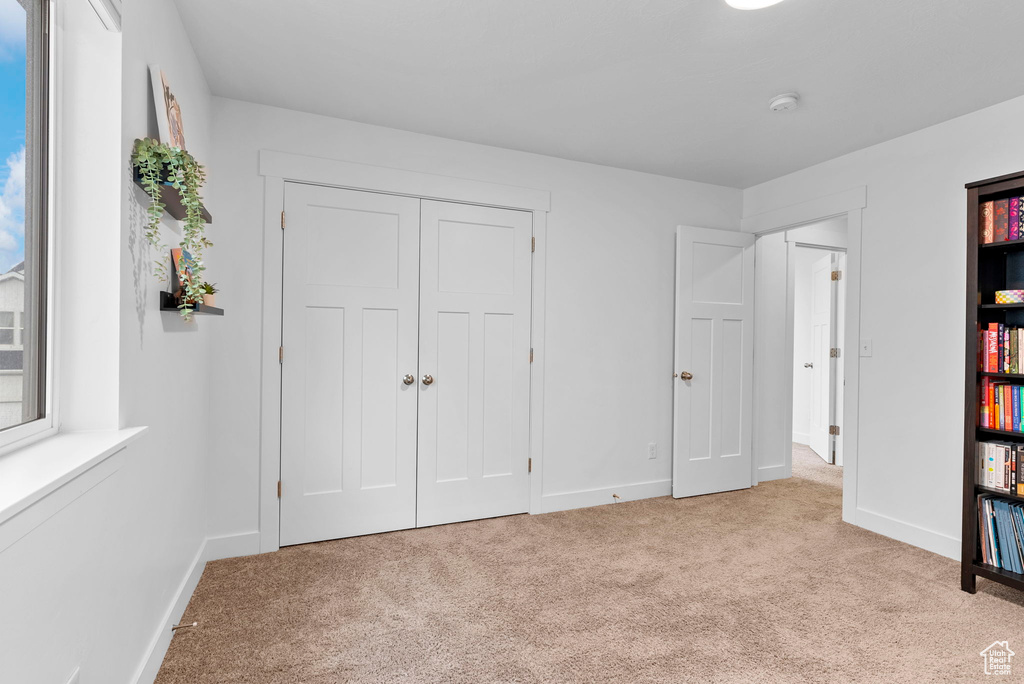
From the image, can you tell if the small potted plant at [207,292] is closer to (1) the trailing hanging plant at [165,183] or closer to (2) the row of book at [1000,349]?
(1) the trailing hanging plant at [165,183]

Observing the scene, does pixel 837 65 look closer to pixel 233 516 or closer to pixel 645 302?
pixel 645 302

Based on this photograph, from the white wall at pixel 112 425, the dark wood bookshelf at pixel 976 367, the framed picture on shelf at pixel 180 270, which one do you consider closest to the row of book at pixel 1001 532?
the dark wood bookshelf at pixel 976 367

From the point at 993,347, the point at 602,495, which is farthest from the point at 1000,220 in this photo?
the point at 602,495

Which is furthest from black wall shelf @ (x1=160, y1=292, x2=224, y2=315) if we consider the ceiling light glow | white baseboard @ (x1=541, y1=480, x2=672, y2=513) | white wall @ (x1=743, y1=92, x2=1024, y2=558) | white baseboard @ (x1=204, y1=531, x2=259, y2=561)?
white wall @ (x1=743, y1=92, x2=1024, y2=558)

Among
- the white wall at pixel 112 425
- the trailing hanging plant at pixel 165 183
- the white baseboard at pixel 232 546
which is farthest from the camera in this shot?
the white baseboard at pixel 232 546

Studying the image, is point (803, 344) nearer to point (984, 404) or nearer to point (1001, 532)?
point (984, 404)

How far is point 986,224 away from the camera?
2453 millimetres

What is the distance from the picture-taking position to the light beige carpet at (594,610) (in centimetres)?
189

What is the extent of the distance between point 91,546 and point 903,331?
12.4ft

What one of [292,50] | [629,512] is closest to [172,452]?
[292,50]

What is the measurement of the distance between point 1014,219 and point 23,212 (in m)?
3.50

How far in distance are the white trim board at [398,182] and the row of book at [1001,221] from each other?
2230 mm

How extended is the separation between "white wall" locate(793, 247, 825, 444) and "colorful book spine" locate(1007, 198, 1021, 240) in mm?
3637

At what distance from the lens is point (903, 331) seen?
3.13 m
